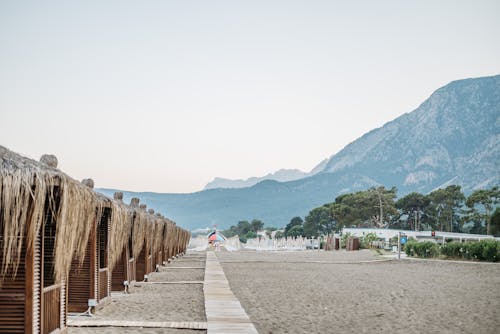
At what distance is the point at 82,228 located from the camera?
7641 mm

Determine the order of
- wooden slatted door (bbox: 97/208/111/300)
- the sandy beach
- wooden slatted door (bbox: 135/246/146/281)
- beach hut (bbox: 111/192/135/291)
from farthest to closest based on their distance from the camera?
wooden slatted door (bbox: 135/246/146/281) < beach hut (bbox: 111/192/135/291) < wooden slatted door (bbox: 97/208/111/300) < the sandy beach

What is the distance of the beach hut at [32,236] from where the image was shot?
5949mm

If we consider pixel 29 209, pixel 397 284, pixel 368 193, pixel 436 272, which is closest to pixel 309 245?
pixel 368 193

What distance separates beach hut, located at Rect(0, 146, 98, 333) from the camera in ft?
19.5

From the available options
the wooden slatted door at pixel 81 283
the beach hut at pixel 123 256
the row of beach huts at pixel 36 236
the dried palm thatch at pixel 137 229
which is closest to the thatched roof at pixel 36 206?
the row of beach huts at pixel 36 236

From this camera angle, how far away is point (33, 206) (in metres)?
6.21

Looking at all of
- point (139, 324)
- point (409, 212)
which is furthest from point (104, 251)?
point (409, 212)

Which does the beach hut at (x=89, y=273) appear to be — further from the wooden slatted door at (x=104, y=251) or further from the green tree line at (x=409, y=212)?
the green tree line at (x=409, y=212)

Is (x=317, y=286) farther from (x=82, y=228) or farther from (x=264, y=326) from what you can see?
(x=82, y=228)

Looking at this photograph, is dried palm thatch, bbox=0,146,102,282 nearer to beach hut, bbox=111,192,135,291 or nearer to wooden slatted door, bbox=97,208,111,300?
wooden slatted door, bbox=97,208,111,300

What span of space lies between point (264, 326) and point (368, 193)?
86.9 m

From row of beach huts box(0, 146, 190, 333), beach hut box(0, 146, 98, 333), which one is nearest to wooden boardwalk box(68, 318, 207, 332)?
row of beach huts box(0, 146, 190, 333)

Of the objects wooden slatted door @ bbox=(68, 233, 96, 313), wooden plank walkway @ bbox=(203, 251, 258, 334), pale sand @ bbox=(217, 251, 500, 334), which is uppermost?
wooden slatted door @ bbox=(68, 233, 96, 313)

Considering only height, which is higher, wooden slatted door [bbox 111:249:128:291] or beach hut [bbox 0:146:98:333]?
→ beach hut [bbox 0:146:98:333]
